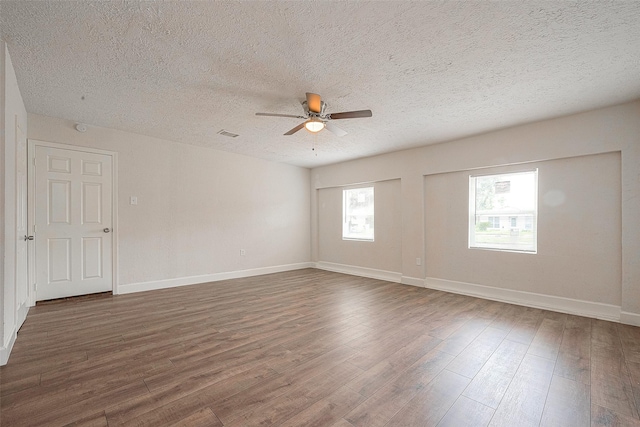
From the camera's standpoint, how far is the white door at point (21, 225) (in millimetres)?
2838

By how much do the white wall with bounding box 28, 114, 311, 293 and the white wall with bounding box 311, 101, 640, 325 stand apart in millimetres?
3005

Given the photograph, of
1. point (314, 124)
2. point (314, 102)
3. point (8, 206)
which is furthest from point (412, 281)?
point (8, 206)

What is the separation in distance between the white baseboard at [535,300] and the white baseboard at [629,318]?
0.02m

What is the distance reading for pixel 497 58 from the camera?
2377mm

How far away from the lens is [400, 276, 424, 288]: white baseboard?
5.06 m

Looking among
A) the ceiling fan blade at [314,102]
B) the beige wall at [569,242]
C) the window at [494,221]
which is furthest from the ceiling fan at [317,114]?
the window at [494,221]

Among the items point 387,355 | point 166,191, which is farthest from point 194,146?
point 387,355

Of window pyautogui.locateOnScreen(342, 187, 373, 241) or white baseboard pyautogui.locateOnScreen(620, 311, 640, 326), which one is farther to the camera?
window pyautogui.locateOnScreen(342, 187, 373, 241)

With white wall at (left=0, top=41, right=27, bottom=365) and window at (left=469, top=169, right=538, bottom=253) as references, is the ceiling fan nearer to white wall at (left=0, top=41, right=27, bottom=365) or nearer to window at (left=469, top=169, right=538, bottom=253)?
white wall at (left=0, top=41, right=27, bottom=365)

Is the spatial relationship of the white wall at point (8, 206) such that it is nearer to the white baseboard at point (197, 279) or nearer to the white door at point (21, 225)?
the white door at point (21, 225)

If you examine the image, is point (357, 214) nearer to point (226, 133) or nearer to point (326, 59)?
point (226, 133)

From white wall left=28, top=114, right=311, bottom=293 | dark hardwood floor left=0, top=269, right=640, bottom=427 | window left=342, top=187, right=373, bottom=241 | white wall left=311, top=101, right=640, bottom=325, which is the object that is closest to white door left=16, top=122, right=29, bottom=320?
dark hardwood floor left=0, top=269, right=640, bottom=427

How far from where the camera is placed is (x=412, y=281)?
5.18m

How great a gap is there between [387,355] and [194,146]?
4.85 meters
